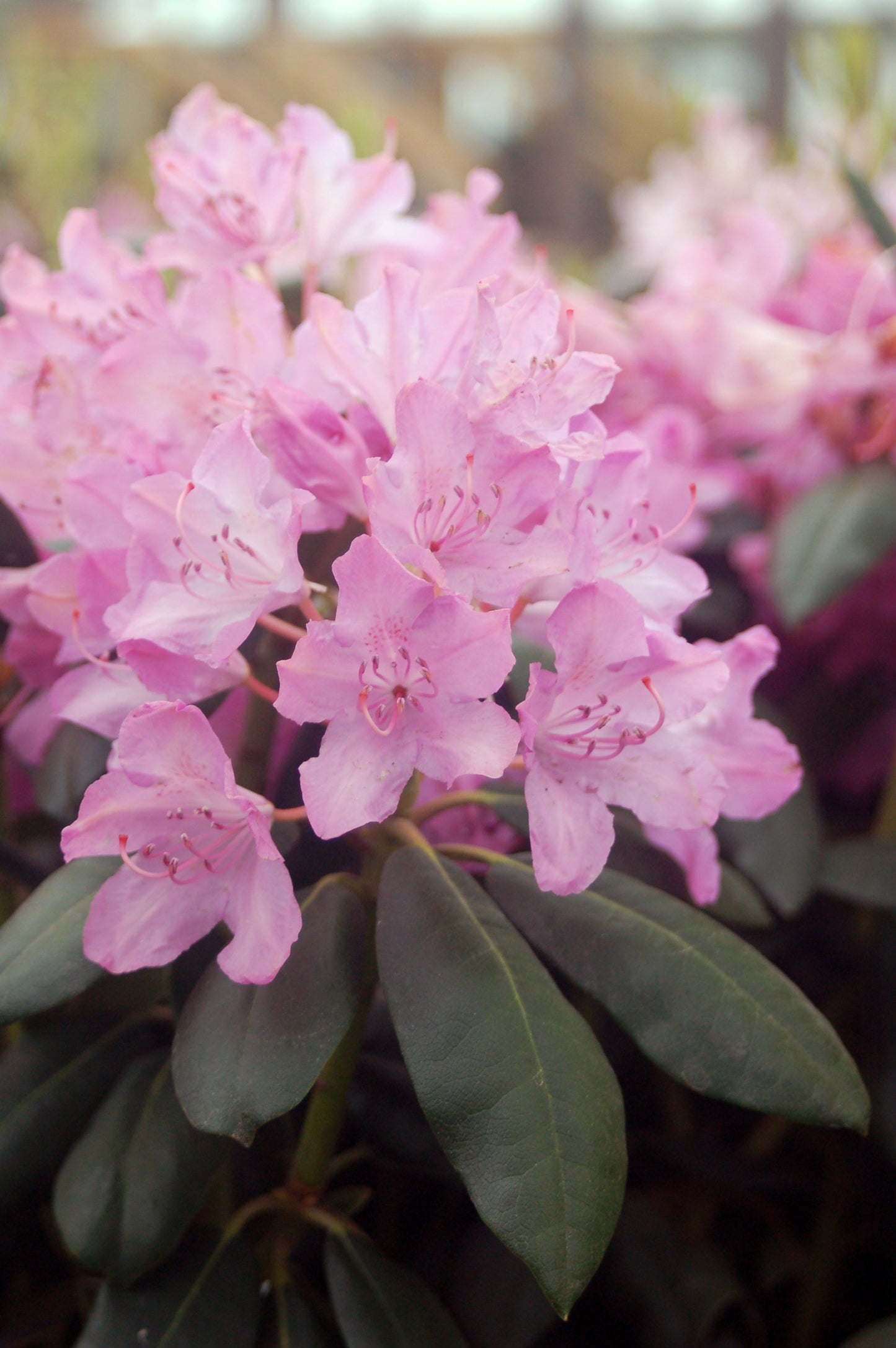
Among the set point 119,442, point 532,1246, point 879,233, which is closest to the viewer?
point 532,1246

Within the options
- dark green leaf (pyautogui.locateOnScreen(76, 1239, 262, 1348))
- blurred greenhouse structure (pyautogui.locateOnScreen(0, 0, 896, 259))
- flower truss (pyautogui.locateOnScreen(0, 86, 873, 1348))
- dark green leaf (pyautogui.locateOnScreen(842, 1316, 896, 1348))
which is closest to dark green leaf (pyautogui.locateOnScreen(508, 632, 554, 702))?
flower truss (pyautogui.locateOnScreen(0, 86, 873, 1348))

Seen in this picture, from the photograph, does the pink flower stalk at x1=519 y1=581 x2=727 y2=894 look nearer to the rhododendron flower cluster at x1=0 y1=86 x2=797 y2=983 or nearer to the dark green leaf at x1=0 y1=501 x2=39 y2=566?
the rhododendron flower cluster at x1=0 y1=86 x2=797 y2=983

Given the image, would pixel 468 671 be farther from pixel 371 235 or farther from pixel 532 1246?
pixel 371 235

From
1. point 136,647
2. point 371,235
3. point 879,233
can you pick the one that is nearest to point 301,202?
point 371,235

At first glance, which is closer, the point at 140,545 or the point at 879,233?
the point at 140,545

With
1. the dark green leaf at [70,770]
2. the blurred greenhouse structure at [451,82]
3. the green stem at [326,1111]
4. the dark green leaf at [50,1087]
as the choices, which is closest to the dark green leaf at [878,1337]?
the green stem at [326,1111]
